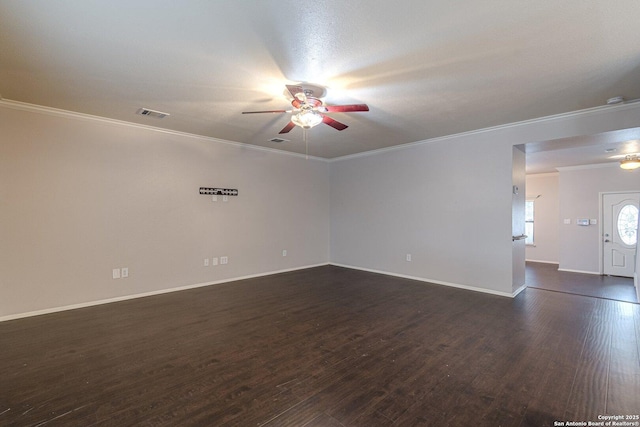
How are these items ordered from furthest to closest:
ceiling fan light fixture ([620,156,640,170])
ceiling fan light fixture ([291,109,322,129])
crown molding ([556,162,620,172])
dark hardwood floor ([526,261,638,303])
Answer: crown molding ([556,162,620,172])
ceiling fan light fixture ([620,156,640,170])
dark hardwood floor ([526,261,638,303])
ceiling fan light fixture ([291,109,322,129])

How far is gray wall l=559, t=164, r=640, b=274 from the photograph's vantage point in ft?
21.6

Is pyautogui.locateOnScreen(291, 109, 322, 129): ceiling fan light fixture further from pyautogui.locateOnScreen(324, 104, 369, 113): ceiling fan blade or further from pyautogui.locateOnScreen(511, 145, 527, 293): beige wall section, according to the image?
pyautogui.locateOnScreen(511, 145, 527, 293): beige wall section

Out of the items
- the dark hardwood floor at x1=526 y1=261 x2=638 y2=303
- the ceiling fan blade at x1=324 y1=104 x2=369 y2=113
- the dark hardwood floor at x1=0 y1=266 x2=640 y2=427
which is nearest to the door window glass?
the dark hardwood floor at x1=526 y1=261 x2=638 y2=303

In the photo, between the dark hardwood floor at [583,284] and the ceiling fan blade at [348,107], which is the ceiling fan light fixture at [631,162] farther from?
the ceiling fan blade at [348,107]

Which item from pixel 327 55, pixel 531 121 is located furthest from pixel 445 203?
pixel 327 55

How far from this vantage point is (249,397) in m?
2.10

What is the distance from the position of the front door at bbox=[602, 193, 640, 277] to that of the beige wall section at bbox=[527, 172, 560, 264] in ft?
4.17

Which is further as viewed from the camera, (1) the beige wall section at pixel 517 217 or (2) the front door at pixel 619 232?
(2) the front door at pixel 619 232

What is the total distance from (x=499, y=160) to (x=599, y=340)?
273cm

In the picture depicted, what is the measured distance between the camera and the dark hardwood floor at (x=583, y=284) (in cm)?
487

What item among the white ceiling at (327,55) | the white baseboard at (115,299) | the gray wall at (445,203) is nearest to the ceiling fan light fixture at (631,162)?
the white ceiling at (327,55)

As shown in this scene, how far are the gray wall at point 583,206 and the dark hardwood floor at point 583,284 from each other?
0.43 metres

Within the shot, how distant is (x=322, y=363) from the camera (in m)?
2.57

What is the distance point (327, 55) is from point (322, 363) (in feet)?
9.10
